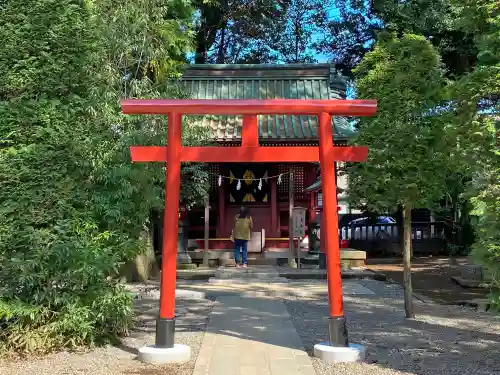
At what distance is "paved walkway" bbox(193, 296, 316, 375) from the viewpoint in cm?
498

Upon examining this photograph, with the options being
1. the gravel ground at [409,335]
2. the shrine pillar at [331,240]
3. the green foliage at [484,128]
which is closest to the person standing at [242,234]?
the gravel ground at [409,335]

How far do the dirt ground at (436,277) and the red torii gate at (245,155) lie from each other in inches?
210

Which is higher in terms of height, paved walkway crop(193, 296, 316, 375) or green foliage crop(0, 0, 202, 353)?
green foliage crop(0, 0, 202, 353)

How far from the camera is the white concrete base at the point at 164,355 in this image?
17.2 ft

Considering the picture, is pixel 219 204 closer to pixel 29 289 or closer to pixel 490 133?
pixel 29 289

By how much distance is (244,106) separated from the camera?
5.67 metres

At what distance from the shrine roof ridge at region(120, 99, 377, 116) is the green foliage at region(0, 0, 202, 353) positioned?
82 centimetres

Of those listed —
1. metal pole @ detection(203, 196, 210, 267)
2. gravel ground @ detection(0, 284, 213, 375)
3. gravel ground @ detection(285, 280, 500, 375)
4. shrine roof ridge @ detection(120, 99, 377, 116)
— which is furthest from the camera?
metal pole @ detection(203, 196, 210, 267)

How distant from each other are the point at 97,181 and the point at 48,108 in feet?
3.30

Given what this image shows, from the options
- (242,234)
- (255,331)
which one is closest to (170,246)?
(255,331)

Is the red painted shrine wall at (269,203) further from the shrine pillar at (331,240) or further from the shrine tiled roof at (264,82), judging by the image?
the shrine pillar at (331,240)

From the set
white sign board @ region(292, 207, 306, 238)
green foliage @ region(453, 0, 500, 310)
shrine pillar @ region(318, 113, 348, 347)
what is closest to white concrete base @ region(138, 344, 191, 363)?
shrine pillar @ region(318, 113, 348, 347)

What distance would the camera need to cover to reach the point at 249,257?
15.7 metres

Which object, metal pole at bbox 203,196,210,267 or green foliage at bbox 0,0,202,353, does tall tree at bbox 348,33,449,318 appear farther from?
metal pole at bbox 203,196,210,267
